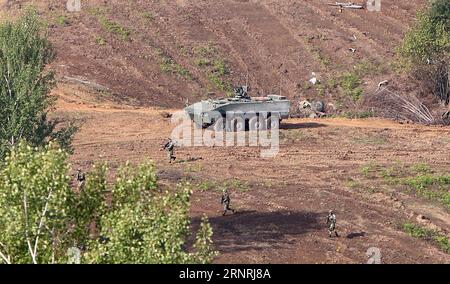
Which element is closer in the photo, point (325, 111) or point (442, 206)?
point (442, 206)

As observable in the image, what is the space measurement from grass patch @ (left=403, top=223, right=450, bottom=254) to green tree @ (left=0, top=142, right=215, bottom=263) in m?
14.4

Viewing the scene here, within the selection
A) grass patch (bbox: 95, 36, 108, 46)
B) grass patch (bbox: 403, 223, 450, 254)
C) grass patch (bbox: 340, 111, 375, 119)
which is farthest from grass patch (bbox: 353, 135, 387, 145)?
grass patch (bbox: 95, 36, 108, 46)

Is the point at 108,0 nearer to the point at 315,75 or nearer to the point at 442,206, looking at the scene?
the point at 315,75

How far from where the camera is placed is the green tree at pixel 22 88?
2528 centimetres

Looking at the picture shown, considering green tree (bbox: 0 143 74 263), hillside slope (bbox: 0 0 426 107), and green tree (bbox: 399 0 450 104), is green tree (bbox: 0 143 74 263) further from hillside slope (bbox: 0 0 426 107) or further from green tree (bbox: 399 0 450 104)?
green tree (bbox: 399 0 450 104)

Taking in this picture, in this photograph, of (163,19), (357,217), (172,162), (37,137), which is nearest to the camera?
(37,137)

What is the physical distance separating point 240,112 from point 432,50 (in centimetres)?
1258

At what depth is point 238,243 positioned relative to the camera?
28.0 m

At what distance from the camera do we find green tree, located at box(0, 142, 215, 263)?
51.7 ft

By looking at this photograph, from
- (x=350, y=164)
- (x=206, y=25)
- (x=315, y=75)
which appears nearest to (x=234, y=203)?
(x=350, y=164)

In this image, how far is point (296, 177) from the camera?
35938 mm

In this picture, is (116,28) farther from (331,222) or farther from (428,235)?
(428,235)
